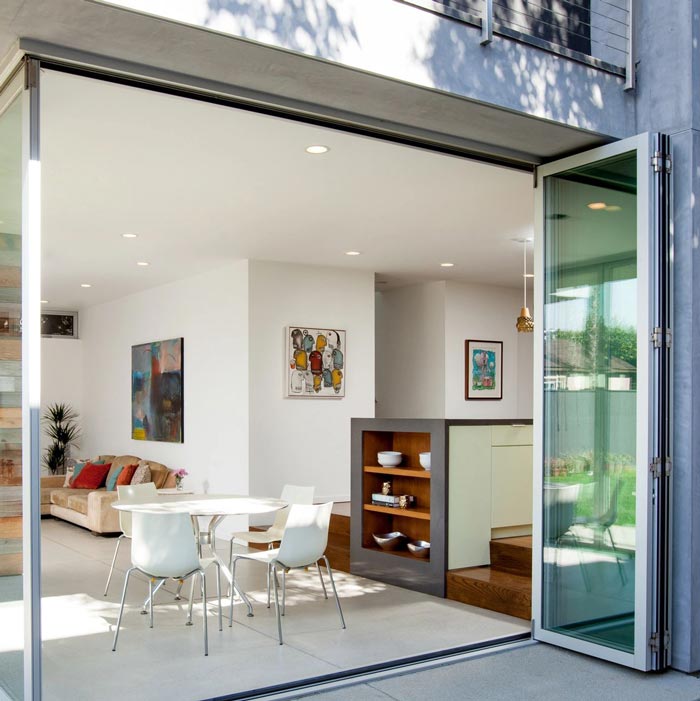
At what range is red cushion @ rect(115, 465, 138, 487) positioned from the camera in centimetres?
941

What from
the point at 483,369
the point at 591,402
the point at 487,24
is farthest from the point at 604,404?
the point at 483,369

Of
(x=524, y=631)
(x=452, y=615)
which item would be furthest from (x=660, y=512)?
(x=452, y=615)

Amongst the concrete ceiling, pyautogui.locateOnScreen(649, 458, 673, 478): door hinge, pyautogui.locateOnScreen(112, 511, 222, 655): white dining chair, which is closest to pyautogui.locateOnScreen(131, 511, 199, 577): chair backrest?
pyautogui.locateOnScreen(112, 511, 222, 655): white dining chair

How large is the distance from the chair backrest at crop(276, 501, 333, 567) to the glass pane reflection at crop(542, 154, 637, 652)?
1.29 meters

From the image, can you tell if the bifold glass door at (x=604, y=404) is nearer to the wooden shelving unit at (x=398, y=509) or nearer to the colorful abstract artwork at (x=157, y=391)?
the wooden shelving unit at (x=398, y=509)

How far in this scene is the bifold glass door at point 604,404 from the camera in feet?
13.8

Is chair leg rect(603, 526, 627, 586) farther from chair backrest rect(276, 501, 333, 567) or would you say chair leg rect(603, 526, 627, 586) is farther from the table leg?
the table leg

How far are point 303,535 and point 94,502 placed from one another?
15.7 ft

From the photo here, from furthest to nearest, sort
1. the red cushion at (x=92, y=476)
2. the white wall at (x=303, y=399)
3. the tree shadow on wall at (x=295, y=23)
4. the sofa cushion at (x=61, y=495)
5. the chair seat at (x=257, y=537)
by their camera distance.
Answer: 1. the red cushion at (x=92, y=476)
2. the sofa cushion at (x=61, y=495)
3. the white wall at (x=303, y=399)
4. the chair seat at (x=257, y=537)
5. the tree shadow on wall at (x=295, y=23)

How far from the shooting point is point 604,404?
443 cm

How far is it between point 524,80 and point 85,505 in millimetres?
7205

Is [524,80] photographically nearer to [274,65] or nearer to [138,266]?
[274,65]

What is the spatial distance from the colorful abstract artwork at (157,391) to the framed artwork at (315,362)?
156 centimetres

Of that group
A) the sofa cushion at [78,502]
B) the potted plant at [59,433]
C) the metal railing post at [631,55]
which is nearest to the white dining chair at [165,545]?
the metal railing post at [631,55]
